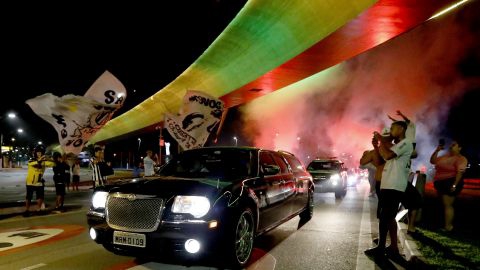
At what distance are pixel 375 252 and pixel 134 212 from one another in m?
3.57

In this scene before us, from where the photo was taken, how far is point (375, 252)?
233 inches

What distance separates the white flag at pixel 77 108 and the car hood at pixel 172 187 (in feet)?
17.3

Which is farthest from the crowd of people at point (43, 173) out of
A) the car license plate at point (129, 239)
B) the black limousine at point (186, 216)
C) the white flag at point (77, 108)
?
the car license plate at point (129, 239)

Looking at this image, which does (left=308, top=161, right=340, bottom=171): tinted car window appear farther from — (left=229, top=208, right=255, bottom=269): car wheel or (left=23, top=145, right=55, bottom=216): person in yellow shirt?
(left=229, top=208, right=255, bottom=269): car wheel

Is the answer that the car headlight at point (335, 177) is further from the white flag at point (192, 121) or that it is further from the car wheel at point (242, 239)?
the car wheel at point (242, 239)

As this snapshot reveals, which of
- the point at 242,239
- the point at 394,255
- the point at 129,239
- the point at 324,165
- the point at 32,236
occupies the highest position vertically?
the point at 324,165

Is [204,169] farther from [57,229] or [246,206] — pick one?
[57,229]

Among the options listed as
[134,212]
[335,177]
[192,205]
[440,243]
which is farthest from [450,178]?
[335,177]

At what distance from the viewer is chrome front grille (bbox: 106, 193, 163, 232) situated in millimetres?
4637

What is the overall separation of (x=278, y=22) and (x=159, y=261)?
1160 cm

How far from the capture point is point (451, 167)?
7.33 metres

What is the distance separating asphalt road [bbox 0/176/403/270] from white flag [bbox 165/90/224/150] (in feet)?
11.6

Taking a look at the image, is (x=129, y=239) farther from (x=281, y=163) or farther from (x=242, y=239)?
(x=281, y=163)

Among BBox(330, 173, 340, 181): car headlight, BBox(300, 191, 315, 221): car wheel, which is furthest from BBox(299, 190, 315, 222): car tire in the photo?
BBox(330, 173, 340, 181): car headlight
